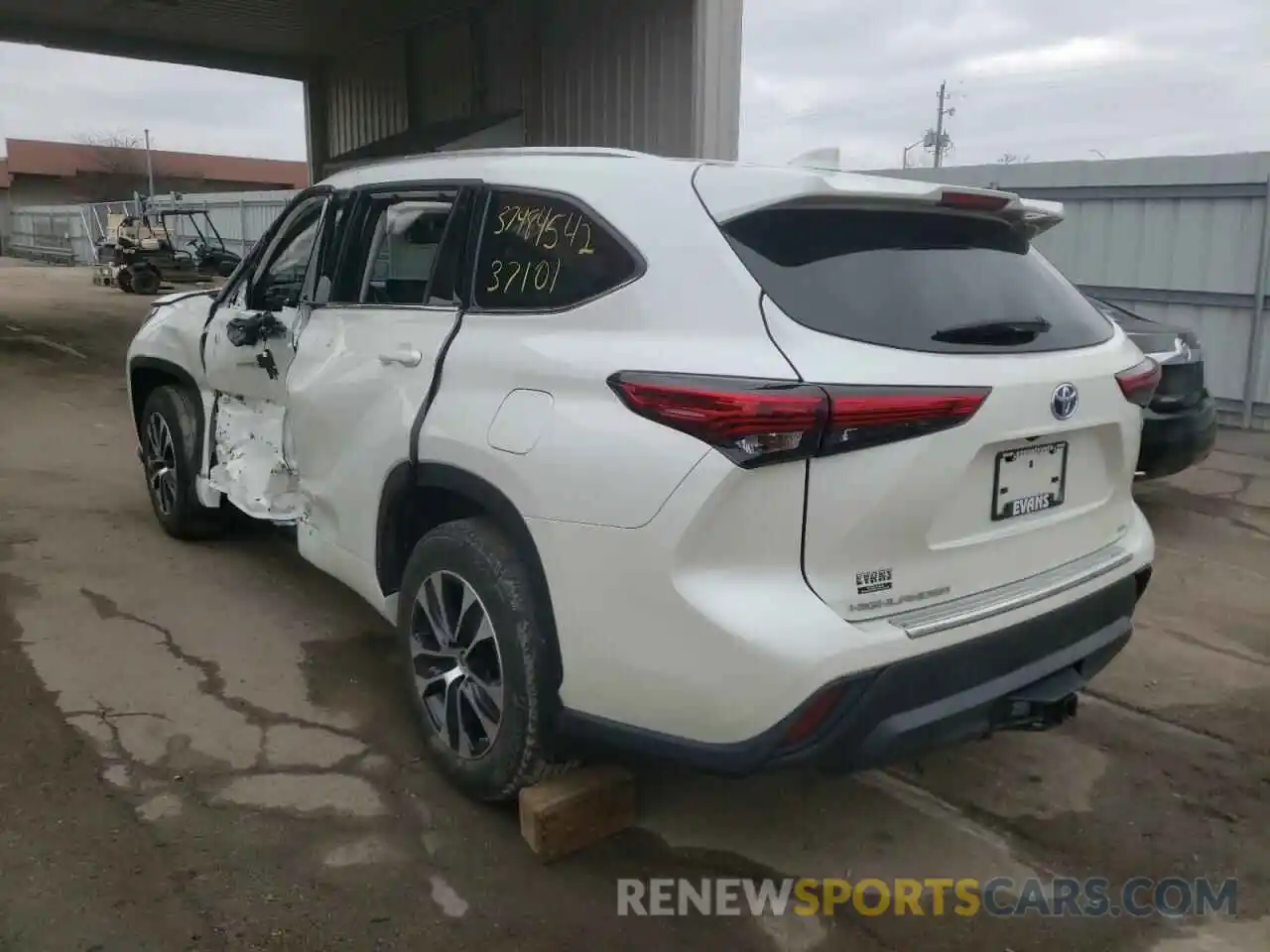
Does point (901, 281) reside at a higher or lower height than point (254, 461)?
higher

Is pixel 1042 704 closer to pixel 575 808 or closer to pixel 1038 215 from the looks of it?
pixel 575 808

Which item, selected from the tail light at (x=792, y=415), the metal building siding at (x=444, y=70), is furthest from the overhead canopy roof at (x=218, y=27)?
the tail light at (x=792, y=415)

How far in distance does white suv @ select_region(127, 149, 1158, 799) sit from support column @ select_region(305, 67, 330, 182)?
1527 centimetres

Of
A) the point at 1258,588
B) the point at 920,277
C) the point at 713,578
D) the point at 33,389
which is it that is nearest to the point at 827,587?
the point at 713,578

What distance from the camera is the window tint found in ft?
9.16

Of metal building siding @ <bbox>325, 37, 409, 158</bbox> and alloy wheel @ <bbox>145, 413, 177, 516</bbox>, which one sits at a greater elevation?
metal building siding @ <bbox>325, 37, 409, 158</bbox>

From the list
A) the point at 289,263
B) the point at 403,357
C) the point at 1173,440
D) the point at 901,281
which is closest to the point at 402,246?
the point at 403,357

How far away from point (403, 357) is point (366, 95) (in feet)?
47.0

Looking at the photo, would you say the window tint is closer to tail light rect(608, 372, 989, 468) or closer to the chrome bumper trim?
tail light rect(608, 372, 989, 468)

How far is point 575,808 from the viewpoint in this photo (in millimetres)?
2951

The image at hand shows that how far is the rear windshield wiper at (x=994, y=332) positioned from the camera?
8.59 ft

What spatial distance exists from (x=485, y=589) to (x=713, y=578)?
0.77 metres

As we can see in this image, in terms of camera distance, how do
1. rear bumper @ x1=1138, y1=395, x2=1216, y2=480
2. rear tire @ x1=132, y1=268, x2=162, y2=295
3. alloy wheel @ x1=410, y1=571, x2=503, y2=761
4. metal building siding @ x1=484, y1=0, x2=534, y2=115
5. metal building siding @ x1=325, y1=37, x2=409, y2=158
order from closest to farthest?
alloy wheel @ x1=410, y1=571, x2=503, y2=761, rear bumper @ x1=1138, y1=395, x2=1216, y2=480, metal building siding @ x1=484, y1=0, x2=534, y2=115, metal building siding @ x1=325, y1=37, x2=409, y2=158, rear tire @ x1=132, y1=268, x2=162, y2=295

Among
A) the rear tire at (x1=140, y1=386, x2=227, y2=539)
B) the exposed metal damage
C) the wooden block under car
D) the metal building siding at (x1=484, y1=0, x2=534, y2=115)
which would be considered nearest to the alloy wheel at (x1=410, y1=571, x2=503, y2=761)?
the wooden block under car
